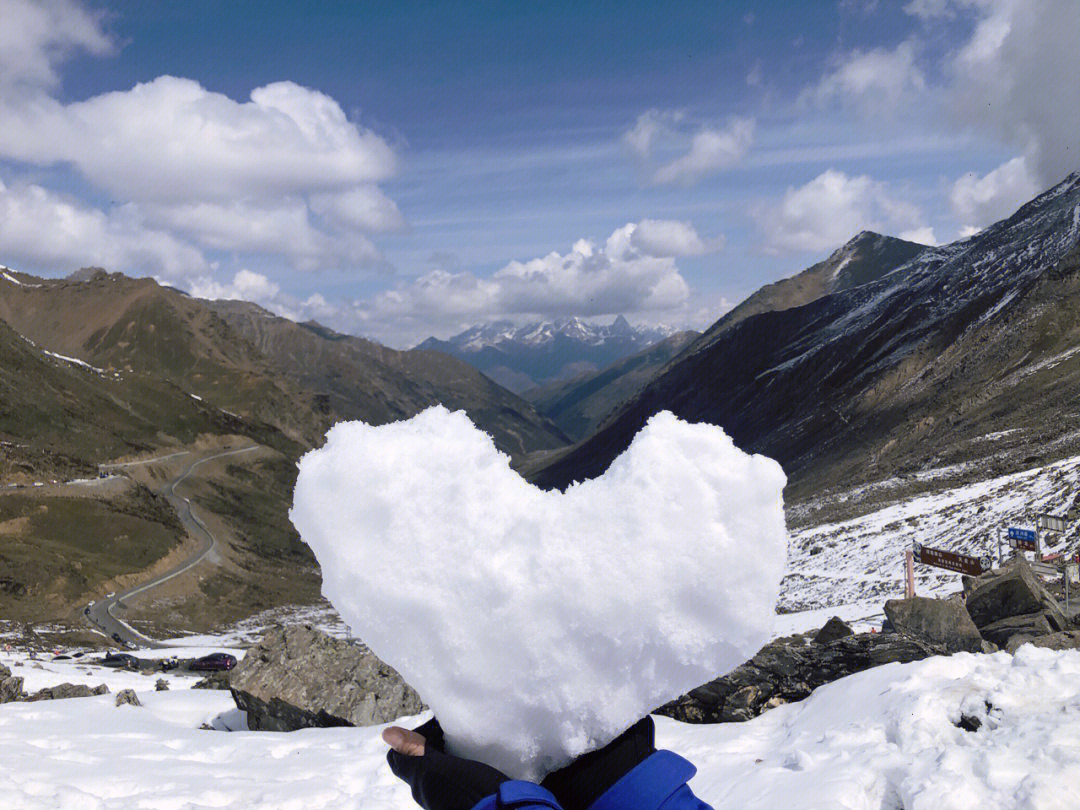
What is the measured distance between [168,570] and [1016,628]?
8314 cm

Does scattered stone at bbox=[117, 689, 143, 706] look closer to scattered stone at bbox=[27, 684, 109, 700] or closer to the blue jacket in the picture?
scattered stone at bbox=[27, 684, 109, 700]

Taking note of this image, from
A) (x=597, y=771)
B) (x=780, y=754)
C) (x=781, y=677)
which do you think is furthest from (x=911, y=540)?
(x=597, y=771)

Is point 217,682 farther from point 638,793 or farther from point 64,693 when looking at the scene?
point 638,793

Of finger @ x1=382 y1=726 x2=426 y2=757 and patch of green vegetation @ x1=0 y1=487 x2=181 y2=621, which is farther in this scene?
patch of green vegetation @ x1=0 y1=487 x2=181 y2=621

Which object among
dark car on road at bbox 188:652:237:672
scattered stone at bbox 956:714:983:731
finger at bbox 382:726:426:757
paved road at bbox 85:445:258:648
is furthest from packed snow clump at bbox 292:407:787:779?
paved road at bbox 85:445:258:648

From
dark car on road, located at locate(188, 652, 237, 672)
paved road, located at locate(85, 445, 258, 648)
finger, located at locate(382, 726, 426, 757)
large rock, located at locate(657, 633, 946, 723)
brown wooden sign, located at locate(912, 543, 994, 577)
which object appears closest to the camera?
finger, located at locate(382, 726, 426, 757)

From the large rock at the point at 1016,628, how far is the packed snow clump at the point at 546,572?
382 inches

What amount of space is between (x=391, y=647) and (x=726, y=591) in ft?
4.53

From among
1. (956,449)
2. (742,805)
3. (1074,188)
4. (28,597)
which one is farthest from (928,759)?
(1074,188)

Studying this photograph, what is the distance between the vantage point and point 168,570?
77562mm

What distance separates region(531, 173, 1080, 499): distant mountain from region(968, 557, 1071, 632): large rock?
103 feet

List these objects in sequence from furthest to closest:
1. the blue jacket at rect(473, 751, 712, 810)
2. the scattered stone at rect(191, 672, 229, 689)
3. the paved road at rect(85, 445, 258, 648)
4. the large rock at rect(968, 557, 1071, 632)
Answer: the paved road at rect(85, 445, 258, 648) → the scattered stone at rect(191, 672, 229, 689) → the large rock at rect(968, 557, 1071, 632) → the blue jacket at rect(473, 751, 712, 810)

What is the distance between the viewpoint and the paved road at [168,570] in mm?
53938

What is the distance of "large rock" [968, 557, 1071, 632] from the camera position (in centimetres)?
1138
